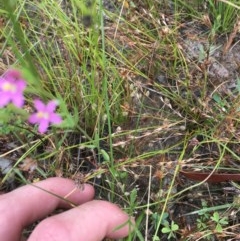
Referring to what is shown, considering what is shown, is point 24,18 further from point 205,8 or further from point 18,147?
point 205,8

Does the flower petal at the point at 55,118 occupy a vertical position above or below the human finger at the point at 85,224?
above

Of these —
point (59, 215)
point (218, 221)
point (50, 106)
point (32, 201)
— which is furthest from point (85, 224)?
point (218, 221)

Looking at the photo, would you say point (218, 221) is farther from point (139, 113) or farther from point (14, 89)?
point (14, 89)

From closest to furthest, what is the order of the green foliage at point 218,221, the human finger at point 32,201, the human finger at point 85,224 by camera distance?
the human finger at point 85,224 < the human finger at point 32,201 < the green foliage at point 218,221

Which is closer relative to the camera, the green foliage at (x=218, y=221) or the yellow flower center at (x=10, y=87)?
the yellow flower center at (x=10, y=87)

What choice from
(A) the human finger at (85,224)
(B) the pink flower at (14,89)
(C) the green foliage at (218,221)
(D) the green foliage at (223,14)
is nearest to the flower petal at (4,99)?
Result: (B) the pink flower at (14,89)

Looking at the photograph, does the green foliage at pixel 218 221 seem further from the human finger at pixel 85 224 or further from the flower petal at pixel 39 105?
the flower petal at pixel 39 105

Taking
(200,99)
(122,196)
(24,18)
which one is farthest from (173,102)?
(24,18)
